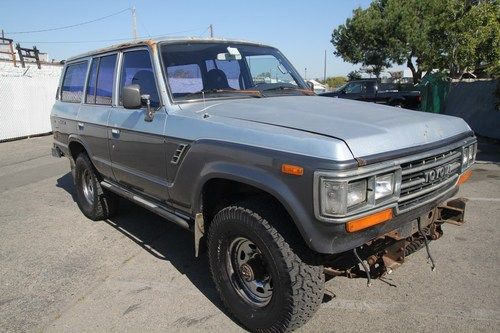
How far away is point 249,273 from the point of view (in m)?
3.07

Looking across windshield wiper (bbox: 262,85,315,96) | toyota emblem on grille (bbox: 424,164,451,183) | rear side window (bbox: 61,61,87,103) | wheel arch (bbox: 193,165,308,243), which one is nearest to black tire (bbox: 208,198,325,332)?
wheel arch (bbox: 193,165,308,243)

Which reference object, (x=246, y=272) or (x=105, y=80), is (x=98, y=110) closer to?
(x=105, y=80)

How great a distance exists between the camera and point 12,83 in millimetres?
15094

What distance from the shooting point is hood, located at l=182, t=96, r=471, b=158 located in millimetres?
2600

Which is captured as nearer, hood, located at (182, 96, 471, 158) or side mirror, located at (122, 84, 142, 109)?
hood, located at (182, 96, 471, 158)

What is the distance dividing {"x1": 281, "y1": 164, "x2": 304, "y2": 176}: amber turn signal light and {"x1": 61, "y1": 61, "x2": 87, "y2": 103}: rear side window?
3660mm

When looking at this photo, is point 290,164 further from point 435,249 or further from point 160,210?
point 435,249

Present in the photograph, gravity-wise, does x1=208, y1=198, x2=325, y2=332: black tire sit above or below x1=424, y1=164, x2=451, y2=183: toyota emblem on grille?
below

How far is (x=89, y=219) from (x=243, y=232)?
3669 mm

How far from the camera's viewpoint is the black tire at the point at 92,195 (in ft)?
17.8

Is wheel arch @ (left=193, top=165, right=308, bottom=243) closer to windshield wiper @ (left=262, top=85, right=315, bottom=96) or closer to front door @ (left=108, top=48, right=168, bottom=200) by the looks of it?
front door @ (left=108, top=48, right=168, bottom=200)

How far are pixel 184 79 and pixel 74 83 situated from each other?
8.47 ft

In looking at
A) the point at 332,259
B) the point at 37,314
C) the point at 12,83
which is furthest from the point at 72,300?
the point at 12,83

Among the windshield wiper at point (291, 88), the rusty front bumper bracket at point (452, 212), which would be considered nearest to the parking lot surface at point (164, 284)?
the rusty front bumper bracket at point (452, 212)
